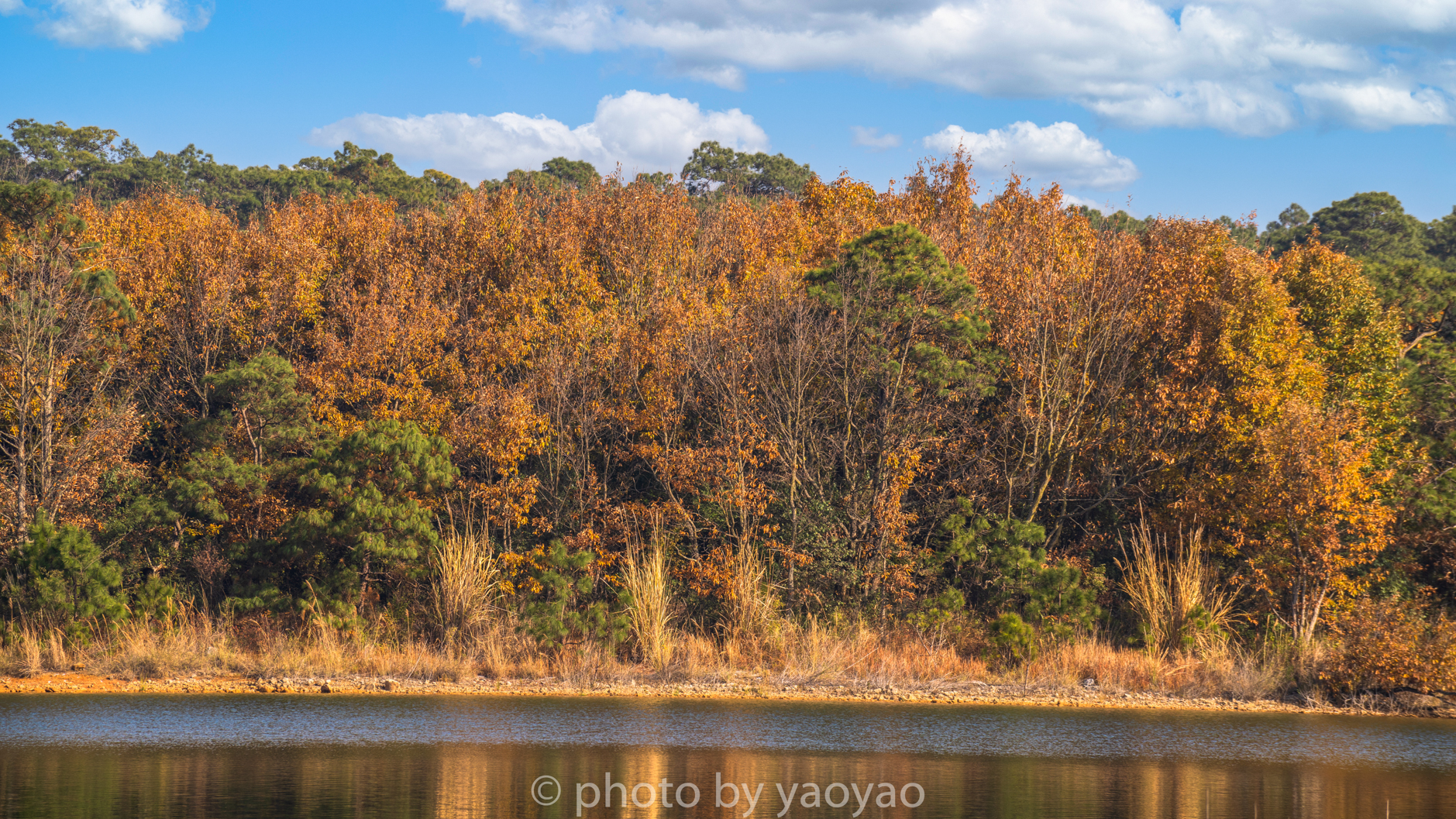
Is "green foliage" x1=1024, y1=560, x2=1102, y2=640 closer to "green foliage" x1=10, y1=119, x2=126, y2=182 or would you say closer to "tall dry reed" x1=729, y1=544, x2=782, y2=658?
"tall dry reed" x1=729, y1=544, x2=782, y2=658

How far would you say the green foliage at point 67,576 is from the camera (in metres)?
26.0

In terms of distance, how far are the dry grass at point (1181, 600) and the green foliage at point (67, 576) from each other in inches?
925

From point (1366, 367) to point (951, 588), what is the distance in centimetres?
1223

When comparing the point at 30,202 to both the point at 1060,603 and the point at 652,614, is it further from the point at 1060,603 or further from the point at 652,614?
the point at 1060,603

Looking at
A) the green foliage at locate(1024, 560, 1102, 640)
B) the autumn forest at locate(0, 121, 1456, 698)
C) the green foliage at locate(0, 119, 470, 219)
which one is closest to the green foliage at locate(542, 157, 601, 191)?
the green foliage at locate(0, 119, 470, 219)

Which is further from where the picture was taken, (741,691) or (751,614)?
(751,614)

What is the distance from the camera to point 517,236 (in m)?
35.1

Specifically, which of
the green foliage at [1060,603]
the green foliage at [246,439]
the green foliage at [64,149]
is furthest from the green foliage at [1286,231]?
the green foliage at [64,149]

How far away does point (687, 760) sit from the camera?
14.8 meters

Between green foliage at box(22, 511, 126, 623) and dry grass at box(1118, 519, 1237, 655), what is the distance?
23.5 metres

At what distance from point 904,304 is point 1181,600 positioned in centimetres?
952

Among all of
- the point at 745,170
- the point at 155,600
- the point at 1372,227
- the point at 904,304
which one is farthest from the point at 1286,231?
the point at 155,600

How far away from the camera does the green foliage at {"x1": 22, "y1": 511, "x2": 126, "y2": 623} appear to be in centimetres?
2600

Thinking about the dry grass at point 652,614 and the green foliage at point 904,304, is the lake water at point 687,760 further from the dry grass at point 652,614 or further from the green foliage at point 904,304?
the green foliage at point 904,304
